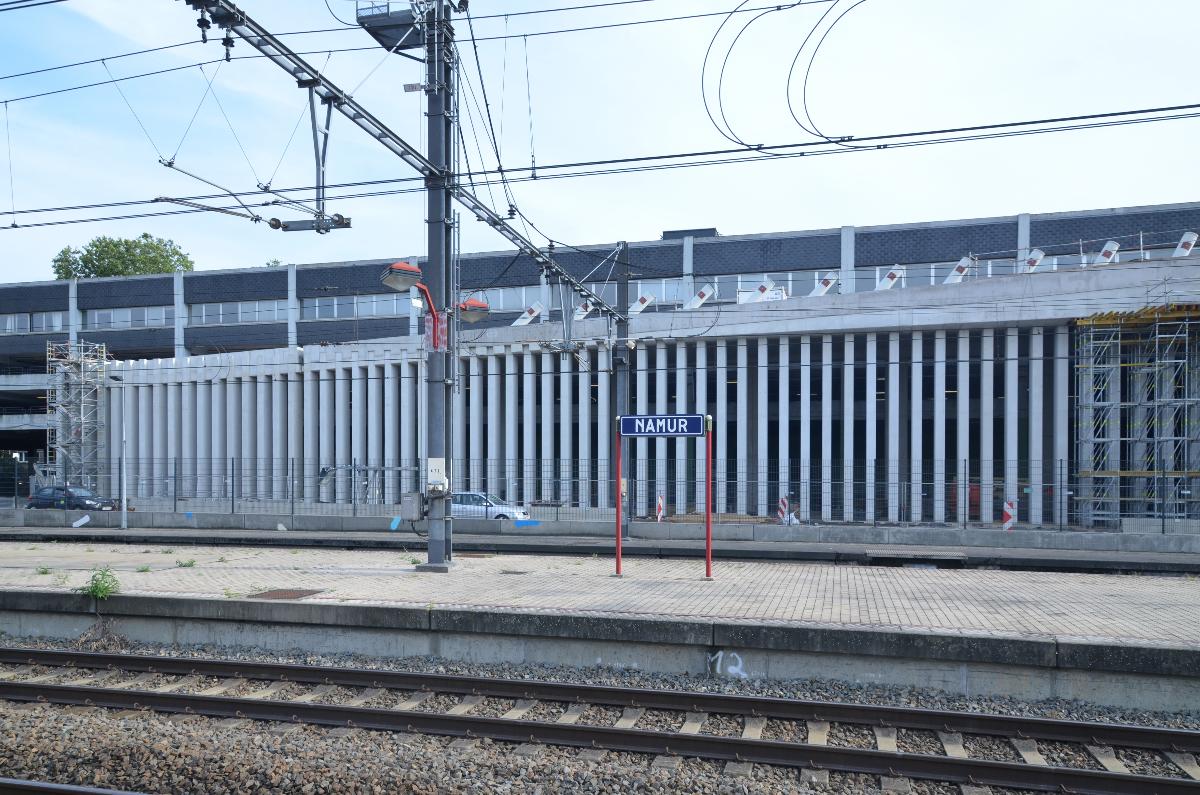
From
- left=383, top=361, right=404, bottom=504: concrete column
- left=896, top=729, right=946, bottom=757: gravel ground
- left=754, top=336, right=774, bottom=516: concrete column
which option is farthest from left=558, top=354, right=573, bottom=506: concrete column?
left=896, top=729, right=946, bottom=757: gravel ground

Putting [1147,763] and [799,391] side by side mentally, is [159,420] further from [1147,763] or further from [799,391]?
[1147,763]

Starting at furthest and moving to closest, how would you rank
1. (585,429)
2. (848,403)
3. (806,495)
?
(585,429) < (848,403) < (806,495)

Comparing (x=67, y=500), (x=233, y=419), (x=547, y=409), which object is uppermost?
(x=547, y=409)

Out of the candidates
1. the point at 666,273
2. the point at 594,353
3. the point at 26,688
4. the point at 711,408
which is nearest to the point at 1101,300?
the point at 711,408

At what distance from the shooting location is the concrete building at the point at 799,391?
26.1 m

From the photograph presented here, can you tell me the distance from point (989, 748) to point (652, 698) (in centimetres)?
309

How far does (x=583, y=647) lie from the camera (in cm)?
1060

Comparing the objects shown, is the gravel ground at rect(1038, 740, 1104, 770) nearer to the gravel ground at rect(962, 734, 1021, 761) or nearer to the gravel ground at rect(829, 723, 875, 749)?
the gravel ground at rect(962, 734, 1021, 761)

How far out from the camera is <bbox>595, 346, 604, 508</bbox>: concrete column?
27920 mm

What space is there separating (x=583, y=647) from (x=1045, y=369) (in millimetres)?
24327

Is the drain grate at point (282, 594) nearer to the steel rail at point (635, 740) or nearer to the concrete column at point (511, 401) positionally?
the steel rail at point (635, 740)

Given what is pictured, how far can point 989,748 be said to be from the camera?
7.86m

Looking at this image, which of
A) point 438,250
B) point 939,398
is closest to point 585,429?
point 939,398

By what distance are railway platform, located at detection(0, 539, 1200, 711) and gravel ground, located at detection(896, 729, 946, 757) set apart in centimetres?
134
